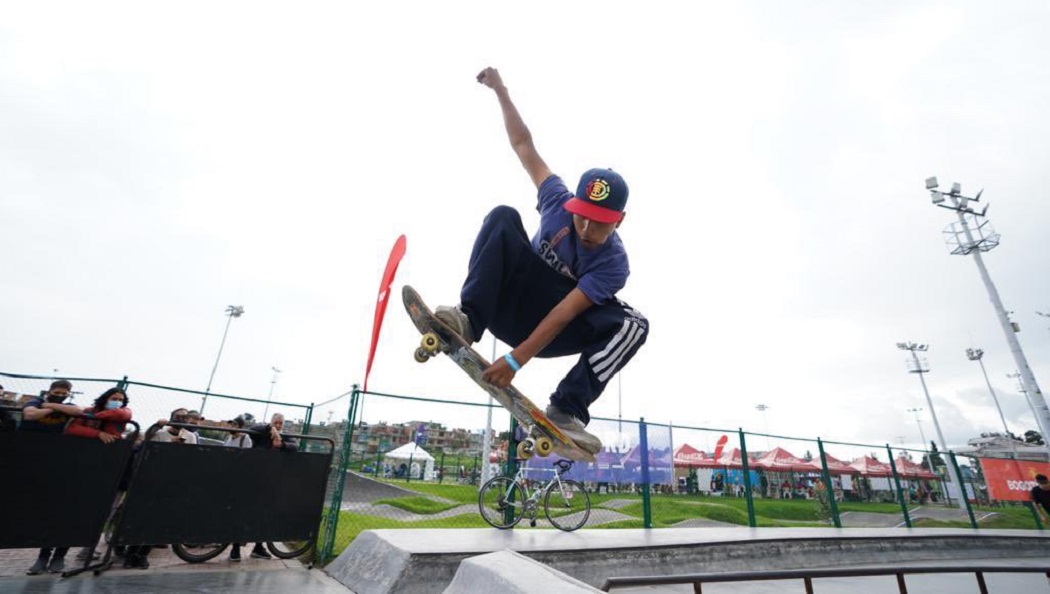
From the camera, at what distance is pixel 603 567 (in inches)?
208

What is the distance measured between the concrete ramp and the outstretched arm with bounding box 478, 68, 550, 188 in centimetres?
313

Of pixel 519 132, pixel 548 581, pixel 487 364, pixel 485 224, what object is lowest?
pixel 548 581

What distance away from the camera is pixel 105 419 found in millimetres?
5453

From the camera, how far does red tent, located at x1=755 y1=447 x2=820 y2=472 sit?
2158 cm

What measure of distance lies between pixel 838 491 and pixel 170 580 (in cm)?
2806

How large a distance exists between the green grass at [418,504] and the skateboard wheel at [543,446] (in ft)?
32.4

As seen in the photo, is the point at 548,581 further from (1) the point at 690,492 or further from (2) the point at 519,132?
(1) the point at 690,492

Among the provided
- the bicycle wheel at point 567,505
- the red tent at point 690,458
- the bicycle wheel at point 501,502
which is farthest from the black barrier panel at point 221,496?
the red tent at point 690,458

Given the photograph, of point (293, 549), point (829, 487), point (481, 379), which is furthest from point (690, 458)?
point (481, 379)

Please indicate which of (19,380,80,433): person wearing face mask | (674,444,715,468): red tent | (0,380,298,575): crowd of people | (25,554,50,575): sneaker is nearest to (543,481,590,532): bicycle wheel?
(0,380,298,575): crowd of people

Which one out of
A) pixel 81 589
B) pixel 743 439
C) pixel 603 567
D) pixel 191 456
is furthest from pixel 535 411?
pixel 743 439

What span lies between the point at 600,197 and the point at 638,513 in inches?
454

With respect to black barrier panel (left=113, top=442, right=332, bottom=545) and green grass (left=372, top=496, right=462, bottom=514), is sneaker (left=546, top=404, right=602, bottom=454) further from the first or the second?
green grass (left=372, top=496, right=462, bottom=514)

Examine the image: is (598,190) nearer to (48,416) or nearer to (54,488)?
(54,488)
